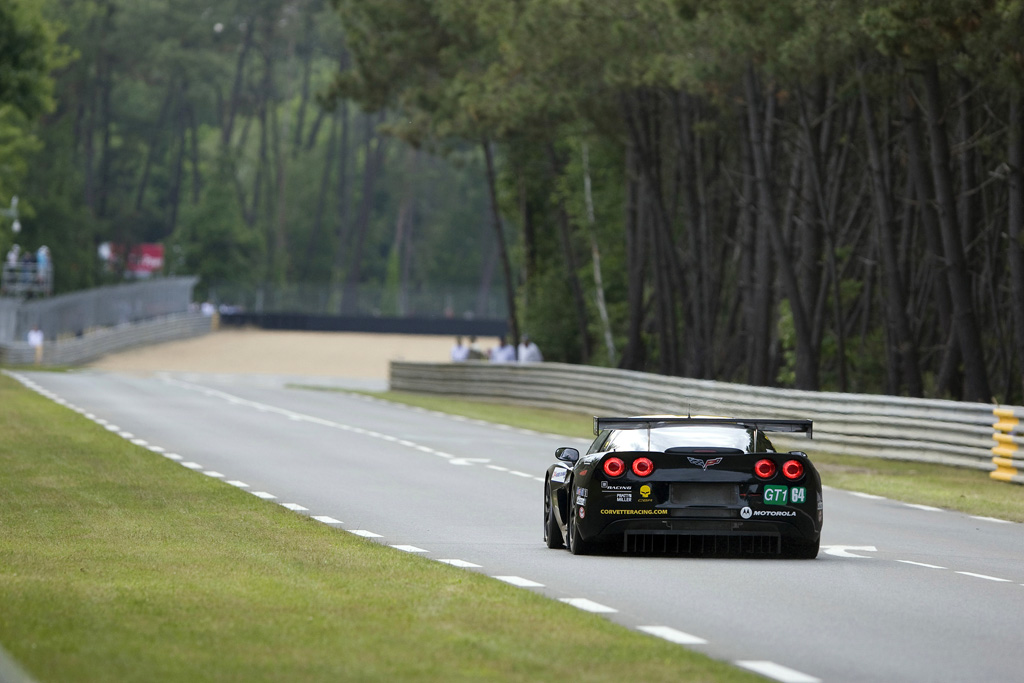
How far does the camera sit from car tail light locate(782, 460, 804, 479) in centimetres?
1338

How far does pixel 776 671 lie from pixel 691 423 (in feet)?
18.7

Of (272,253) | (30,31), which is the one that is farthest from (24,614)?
(272,253)

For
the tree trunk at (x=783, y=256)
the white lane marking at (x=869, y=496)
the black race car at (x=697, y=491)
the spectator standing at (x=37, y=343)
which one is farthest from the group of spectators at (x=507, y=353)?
the black race car at (x=697, y=491)

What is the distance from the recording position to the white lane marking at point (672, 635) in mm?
9250

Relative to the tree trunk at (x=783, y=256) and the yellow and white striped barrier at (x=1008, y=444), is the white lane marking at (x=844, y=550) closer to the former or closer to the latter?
the yellow and white striped barrier at (x=1008, y=444)

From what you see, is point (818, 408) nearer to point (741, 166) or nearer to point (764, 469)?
point (764, 469)

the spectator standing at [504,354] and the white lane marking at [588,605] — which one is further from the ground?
the white lane marking at [588,605]

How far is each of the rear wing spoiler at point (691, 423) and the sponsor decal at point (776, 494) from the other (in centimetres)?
57

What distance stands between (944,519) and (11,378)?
33.3 m

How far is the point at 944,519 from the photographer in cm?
1894

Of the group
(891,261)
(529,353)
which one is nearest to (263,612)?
(891,261)

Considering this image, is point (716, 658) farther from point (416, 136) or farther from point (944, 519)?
point (416, 136)

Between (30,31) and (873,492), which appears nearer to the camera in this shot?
(873,492)

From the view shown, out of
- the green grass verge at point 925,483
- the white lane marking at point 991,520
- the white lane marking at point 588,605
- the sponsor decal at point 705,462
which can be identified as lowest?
the green grass verge at point 925,483
